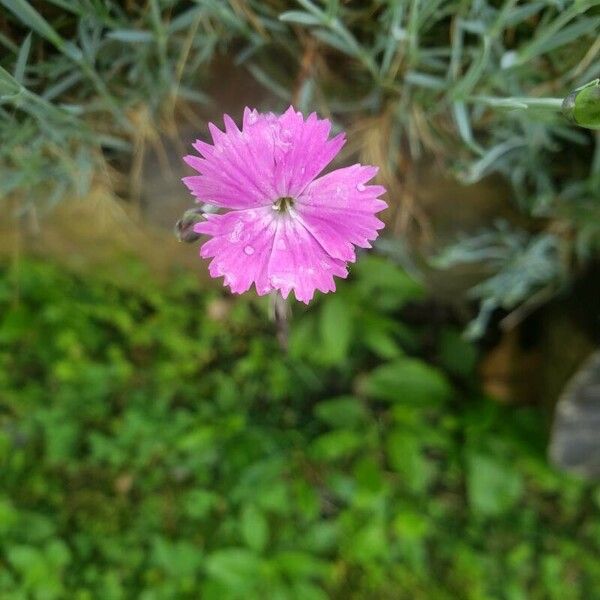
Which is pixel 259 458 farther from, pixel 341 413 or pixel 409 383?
pixel 409 383

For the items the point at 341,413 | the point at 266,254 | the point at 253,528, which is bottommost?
the point at 266,254

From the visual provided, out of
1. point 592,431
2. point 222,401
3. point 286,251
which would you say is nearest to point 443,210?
point 592,431

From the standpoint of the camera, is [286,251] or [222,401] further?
[222,401]

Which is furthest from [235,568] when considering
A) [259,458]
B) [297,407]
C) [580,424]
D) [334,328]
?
[580,424]

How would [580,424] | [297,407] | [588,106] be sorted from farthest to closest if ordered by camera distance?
[297,407], [580,424], [588,106]

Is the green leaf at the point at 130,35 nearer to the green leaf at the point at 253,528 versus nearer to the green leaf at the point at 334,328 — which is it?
the green leaf at the point at 334,328

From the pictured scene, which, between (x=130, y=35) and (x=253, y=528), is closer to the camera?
(x=130, y=35)

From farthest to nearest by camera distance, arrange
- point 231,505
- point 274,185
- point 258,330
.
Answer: point 258,330, point 231,505, point 274,185

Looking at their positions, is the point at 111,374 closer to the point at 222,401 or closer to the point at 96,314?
the point at 96,314
